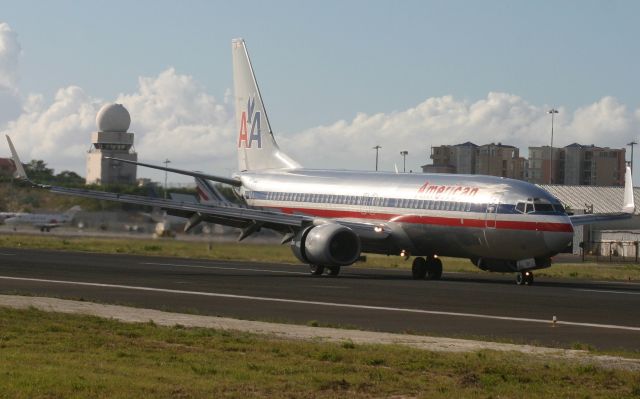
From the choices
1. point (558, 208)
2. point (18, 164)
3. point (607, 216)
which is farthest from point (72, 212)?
point (558, 208)

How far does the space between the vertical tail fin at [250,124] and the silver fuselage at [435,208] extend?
3.41 metres

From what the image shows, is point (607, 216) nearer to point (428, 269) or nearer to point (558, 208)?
point (428, 269)

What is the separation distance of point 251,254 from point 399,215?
1828 centimetres

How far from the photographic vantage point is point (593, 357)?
18.5m

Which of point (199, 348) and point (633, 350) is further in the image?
point (633, 350)

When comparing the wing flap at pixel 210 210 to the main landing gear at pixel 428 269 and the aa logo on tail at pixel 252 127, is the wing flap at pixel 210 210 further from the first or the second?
the aa logo on tail at pixel 252 127

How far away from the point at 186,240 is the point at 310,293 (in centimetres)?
3853

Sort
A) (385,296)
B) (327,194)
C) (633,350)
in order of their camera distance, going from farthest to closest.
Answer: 1. (327,194)
2. (385,296)
3. (633,350)

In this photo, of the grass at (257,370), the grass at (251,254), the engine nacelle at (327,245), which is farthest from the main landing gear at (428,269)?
the grass at (257,370)

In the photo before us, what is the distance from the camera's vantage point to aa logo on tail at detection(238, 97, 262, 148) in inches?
2167

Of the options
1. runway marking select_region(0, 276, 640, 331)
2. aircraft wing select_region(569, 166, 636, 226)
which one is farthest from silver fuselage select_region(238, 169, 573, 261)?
runway marking select_region(0, 276, 640, 331)

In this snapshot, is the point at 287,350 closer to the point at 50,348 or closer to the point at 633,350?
the point at 50,348

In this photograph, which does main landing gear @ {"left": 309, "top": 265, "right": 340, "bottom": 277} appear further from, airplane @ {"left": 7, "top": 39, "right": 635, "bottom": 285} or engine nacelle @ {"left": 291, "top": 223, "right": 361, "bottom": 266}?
engine nacelle @ {"left": 291, "top": 223, "right": 361, "bottom": 266}

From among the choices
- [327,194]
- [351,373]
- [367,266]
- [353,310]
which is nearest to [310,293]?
[353,310]
